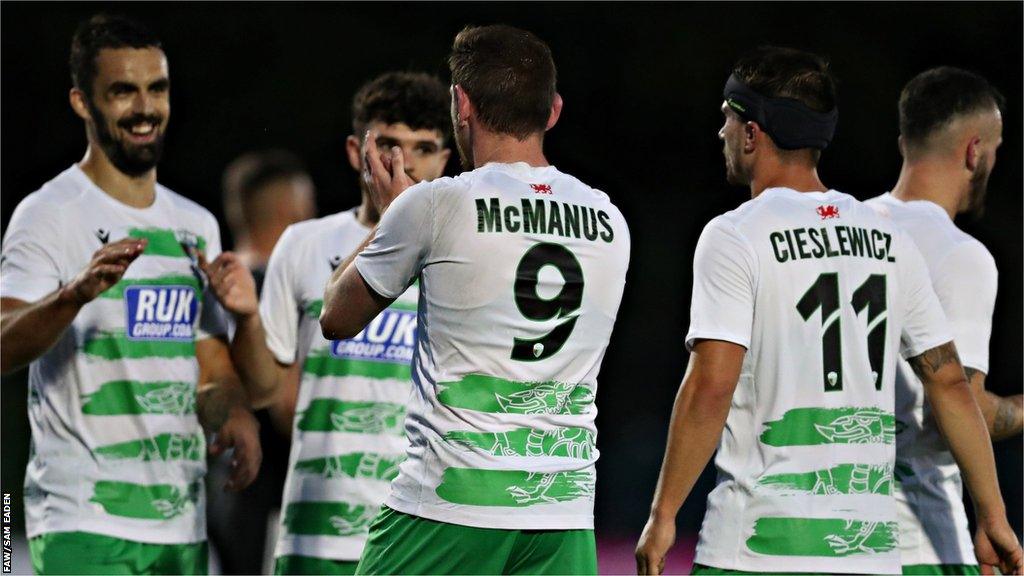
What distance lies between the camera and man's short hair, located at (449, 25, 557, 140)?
362 centimetres

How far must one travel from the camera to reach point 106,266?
13.6 ft

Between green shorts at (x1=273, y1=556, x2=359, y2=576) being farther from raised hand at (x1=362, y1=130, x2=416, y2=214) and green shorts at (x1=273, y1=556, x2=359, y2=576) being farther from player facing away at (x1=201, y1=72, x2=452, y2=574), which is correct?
raised hand at (x1=362, y1=130, x2=416, y2=214)

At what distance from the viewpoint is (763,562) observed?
3941 millimetres

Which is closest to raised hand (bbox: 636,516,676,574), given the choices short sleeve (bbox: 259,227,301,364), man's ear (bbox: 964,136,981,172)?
short sleeve (bbox: 259,227,301,364)

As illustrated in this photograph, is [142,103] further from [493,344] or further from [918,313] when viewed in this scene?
[918,313]

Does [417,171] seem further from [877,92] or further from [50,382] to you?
[877,92]

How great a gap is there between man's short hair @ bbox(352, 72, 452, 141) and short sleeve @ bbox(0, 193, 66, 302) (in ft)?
4.33

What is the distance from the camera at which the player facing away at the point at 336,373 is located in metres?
5.05

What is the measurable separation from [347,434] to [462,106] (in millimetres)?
1847

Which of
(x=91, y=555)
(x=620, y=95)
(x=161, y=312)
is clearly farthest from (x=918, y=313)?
(x=620, y=95)

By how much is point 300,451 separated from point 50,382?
0.99 meters

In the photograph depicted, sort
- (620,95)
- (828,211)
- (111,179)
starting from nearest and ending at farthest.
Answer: (828,211) → (111,179) → (620,95)

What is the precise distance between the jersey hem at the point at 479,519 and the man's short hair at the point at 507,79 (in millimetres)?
1050

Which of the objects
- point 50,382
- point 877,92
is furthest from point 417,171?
point 877,92
